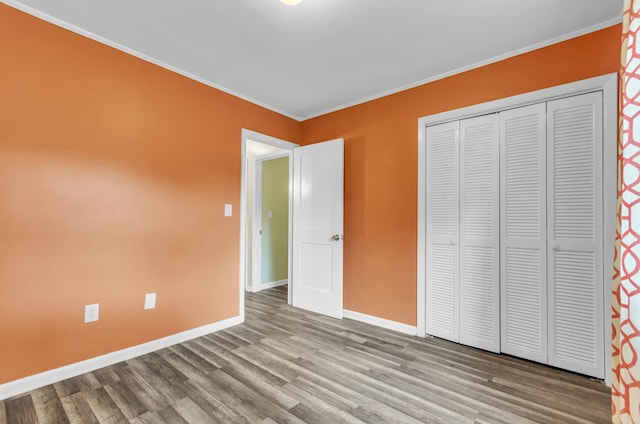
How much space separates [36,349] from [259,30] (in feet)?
8.82

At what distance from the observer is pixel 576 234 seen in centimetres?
206

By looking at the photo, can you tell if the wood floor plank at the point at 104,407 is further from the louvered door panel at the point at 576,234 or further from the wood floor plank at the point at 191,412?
the louvered door panel at the point at 576,234

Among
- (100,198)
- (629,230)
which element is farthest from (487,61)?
(100,198)

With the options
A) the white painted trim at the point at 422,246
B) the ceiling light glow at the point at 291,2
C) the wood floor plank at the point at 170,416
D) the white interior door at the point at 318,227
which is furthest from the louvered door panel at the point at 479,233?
the wood floor plank at the point at 170,416

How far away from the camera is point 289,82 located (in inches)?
112

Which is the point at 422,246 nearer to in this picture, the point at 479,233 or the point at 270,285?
the point at 479,233

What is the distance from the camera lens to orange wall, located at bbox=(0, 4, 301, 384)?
6.02 ft

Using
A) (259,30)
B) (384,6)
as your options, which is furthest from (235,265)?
(384,6)

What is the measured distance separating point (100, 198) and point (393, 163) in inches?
104

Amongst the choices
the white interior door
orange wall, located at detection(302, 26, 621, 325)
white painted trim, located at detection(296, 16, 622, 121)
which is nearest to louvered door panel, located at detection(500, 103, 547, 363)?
orange wall, located at detection(302, 26, 621, 325)

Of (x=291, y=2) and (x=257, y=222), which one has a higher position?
(x=291, y=2)

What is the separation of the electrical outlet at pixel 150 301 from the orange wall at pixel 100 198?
5 cm

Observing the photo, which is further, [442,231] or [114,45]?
[442,231]

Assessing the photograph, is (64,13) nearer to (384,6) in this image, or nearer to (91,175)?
(91,175)
